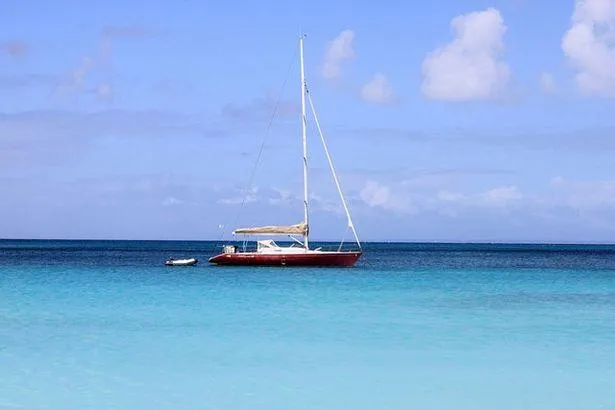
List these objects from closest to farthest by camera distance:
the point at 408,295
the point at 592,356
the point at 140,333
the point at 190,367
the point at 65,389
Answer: the point at 65,389 < the point at 190,367 < the point at 592,356 < the point at 140,333 < the point at 408,295

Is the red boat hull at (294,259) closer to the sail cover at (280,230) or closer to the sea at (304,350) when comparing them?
the sail cover at (280,230)

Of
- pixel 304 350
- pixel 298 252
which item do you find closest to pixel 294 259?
pixel 298 252

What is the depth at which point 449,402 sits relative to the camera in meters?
15.8

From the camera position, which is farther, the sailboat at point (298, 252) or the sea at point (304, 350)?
the sailboat at point (298, 252)

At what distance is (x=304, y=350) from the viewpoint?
21000 mm

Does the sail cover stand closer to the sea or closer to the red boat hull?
the red boat hull

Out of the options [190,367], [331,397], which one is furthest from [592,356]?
[190,367]

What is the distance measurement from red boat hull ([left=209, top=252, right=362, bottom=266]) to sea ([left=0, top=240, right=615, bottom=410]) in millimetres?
14438

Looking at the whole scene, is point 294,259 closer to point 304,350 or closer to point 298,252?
point 298,252

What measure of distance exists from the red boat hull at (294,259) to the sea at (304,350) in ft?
47.4

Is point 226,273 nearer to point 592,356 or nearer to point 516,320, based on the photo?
point 516,320

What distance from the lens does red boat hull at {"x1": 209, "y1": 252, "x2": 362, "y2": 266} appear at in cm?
5284

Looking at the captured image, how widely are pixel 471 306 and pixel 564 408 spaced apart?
16738mm

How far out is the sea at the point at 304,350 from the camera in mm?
16109
